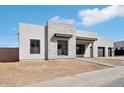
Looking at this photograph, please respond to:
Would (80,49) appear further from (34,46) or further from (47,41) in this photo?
(34,46)

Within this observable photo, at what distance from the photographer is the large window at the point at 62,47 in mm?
28719

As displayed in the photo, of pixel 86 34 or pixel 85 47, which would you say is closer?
pixel 86 34

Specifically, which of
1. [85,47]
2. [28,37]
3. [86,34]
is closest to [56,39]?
[28,37]

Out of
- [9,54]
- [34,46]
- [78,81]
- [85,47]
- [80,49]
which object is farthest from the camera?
[85,47]

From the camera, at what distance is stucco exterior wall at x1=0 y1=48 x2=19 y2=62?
1190 inches

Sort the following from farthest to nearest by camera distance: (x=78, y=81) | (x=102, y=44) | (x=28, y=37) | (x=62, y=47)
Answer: (x=102, y=44) < (x=62, y=47) < (x=28, y=37) < (x=78, y=81)

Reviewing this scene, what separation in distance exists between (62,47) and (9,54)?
7748mm

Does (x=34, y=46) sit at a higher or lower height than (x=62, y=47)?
higher

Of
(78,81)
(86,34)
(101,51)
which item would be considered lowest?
(78,81)

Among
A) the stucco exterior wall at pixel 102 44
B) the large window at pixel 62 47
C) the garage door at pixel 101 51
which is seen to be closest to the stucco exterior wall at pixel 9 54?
the large window at pixel 62 47

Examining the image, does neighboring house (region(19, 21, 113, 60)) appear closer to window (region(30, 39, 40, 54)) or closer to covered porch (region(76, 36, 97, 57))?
window (region(30, 39, 40, 54))

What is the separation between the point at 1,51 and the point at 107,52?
21360mm

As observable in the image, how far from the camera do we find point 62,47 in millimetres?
29031

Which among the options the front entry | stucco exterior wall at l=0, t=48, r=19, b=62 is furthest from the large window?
stucco exterior wall at l=0, t=48, r=19, b=62
